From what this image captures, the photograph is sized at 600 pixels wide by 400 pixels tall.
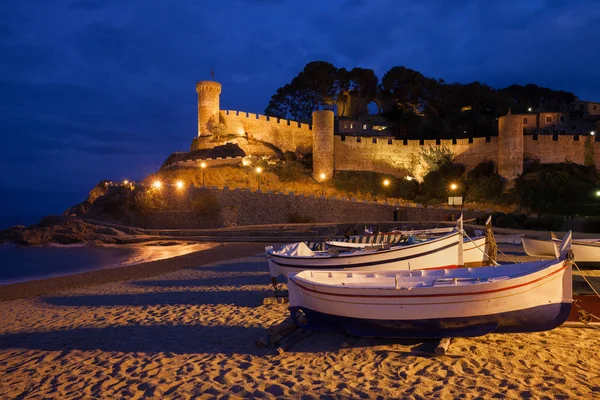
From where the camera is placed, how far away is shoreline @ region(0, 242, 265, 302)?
12375 millimetres

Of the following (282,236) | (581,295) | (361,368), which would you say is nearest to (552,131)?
(282,236)

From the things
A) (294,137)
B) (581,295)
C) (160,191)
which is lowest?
(581,295)

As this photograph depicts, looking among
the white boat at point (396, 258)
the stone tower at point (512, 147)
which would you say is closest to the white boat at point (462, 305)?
the white boat at point (396, 258)

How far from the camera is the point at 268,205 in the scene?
28.8m

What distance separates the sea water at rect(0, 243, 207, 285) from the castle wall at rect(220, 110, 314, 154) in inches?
721

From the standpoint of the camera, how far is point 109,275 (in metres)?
14.6

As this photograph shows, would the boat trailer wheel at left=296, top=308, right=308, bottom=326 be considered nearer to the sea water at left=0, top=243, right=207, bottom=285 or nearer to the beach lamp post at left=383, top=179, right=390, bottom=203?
the sea water at left=0, top=243, right=207, bottom=285

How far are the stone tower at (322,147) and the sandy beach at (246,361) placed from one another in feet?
92.7

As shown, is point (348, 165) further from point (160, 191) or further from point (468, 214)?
point (160, 191)

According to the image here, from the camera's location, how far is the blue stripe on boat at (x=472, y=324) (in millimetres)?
5488

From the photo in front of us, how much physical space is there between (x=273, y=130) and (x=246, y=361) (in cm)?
3642

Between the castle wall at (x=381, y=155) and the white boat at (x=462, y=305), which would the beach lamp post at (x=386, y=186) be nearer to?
the castle wall at (x=381, y=155)

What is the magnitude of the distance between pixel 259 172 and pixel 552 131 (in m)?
28.7

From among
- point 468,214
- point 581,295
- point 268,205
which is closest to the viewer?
point 581,295
